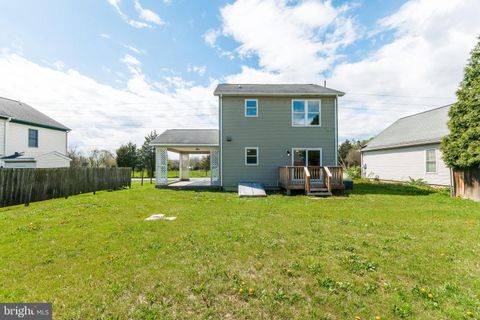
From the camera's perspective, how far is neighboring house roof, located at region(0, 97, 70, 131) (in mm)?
15353

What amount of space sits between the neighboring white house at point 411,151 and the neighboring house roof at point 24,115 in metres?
27.2

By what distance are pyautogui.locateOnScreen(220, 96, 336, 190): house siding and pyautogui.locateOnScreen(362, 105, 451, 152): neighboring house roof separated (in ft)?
22.6

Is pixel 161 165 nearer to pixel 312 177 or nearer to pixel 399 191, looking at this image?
pixel 312 177

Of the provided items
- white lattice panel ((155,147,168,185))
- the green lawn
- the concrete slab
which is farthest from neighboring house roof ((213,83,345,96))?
the green lawn

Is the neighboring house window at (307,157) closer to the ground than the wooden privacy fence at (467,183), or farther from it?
farther from it

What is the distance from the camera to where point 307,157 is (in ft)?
42.9

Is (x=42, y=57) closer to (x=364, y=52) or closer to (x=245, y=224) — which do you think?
(x=245, y=224)

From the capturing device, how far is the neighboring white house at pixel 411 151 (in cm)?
1356

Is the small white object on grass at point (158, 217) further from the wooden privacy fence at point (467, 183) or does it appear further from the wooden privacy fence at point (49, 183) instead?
the wooden privacy fence at point (467, 183)

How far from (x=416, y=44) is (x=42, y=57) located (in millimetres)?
19593

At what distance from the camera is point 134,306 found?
249cm

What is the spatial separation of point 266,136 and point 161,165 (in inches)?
300

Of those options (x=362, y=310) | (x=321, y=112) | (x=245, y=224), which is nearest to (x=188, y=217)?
(x=245, y=224)

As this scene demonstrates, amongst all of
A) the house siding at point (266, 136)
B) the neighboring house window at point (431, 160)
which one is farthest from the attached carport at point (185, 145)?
the neighboring house window at point (431, 160)
